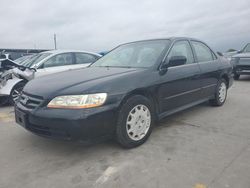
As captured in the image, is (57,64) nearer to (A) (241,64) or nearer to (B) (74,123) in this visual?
(B) (74,123)

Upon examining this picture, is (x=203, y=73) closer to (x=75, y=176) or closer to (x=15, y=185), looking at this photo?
(x=75, y=176)

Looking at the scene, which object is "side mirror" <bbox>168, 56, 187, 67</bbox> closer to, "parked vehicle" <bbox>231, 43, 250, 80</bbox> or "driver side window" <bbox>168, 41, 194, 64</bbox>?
"driver side window" <bbox>168, 41, 194, 64</bbox>

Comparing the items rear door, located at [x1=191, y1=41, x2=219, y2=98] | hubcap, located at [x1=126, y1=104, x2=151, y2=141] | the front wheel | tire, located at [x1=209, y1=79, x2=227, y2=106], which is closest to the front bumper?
hubcap, located at [x1=126, y1=104, x2=151, y2=141]

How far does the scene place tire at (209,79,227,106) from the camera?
492 cm

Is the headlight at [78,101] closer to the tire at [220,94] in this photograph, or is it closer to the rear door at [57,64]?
the tire at [220,94]

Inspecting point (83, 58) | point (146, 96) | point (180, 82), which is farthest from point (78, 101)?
point (83, 58)

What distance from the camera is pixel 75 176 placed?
8.00 feet

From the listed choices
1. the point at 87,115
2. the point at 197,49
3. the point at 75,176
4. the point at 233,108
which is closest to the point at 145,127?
the point at 87,115

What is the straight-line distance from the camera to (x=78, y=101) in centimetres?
260

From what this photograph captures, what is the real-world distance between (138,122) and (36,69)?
13.2 ft

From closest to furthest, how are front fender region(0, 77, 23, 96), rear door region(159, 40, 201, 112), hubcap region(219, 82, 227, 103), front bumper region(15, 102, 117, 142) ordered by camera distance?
front bumper region(15, 102, 117, 142), rear door region(159, 40, 201, 112), hubcap region(219, 82, 227, 103), front fender region(0, 77, 23, 96)

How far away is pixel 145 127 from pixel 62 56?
14.3 ft

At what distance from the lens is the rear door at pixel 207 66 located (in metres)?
4.37

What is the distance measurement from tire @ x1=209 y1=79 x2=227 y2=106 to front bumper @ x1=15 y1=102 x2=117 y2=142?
2.96m
